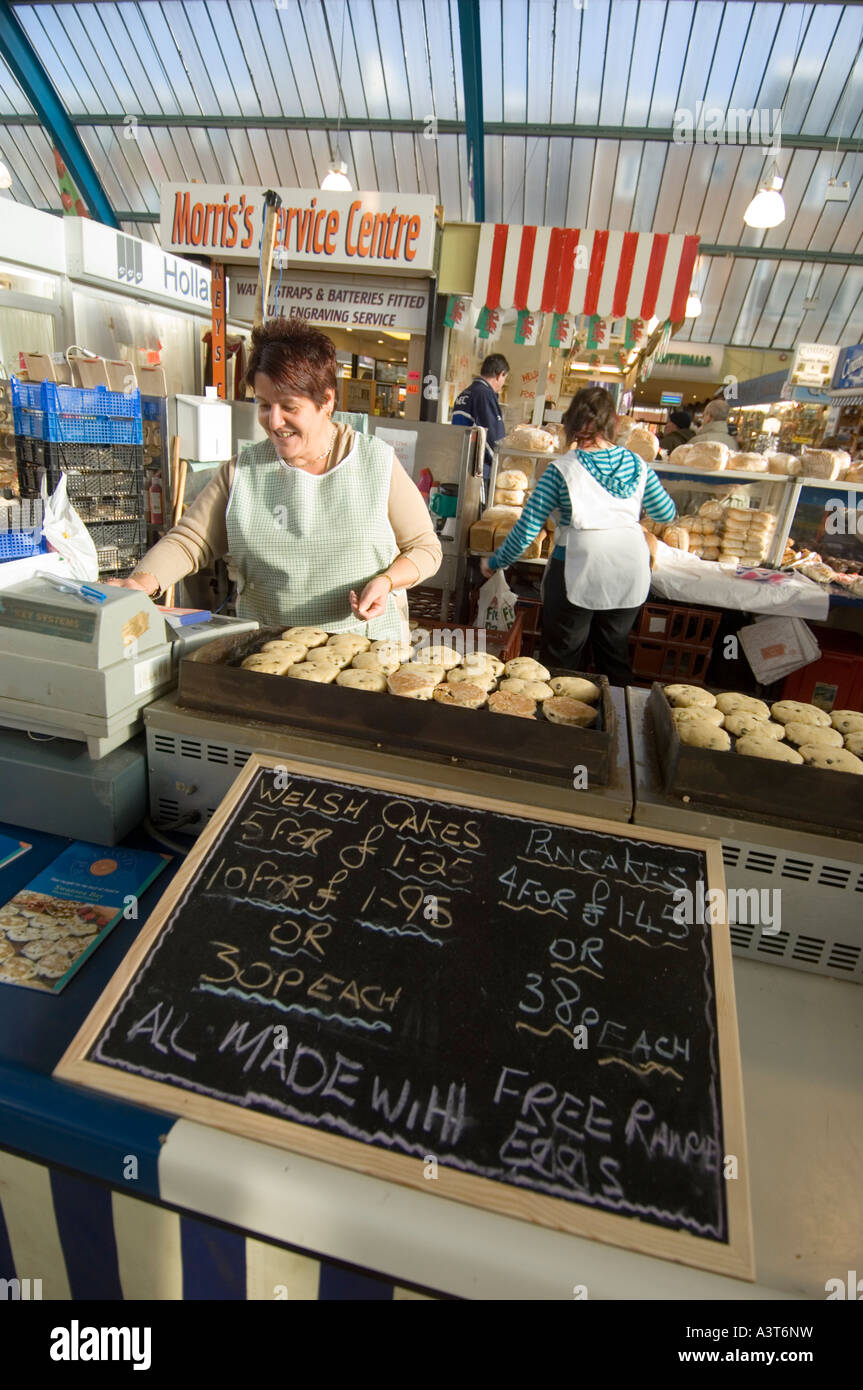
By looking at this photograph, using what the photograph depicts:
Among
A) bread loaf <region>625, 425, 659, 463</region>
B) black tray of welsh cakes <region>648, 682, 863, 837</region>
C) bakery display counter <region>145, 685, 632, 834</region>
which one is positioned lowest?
bakery display counter <region>145, 685, 632, 834</region>

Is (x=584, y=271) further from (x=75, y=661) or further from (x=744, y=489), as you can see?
(x=75, y=661)

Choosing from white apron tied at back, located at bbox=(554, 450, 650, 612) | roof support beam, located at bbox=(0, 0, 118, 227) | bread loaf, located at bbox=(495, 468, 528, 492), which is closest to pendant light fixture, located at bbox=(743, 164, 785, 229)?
bread loaf, located at bbox=(495, 468, 528, 492)

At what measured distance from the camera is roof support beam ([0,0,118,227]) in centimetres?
1224

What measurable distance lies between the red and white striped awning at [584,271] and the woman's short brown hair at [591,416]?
4561 millimetres

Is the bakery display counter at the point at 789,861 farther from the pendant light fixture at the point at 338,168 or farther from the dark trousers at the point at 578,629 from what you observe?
the pendant light fixture at the point at 338,168

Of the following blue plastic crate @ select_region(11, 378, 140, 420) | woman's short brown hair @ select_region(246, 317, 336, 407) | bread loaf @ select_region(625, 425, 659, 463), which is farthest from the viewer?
bread loaf @ select_region(625, 425, 659, 463)

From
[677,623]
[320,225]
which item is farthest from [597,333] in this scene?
[677,623]

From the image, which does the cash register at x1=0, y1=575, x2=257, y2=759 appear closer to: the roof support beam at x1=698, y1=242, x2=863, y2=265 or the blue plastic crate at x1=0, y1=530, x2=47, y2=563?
the blue plastic crate at x1=0, y1=530, x2=47, y2=563

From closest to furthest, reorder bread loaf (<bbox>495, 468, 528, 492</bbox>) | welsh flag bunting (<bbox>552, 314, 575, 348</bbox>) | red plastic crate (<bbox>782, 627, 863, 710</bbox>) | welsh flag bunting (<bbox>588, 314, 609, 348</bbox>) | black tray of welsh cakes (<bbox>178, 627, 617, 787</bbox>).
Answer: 1. black tray of welsh cakes (<bbox>178, 627, 617, 787</bbox>)
2. red plastic crate (<bbox>782, 627, 863, 710</bbox>)
3. bread loaf (<bbox>495, 468, 528, 492</bbox>)
4. welsh flag bunting (<bbox>552, 314, 575, 348</bbox>)
5. welsh flag bunting (<bbox>588, 314, 609, 348</bbox>)

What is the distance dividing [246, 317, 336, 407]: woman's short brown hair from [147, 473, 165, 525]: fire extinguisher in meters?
4.48

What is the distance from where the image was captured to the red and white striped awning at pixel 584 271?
275 inches

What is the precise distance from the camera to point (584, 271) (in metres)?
7.15

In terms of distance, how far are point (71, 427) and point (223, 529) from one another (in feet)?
11.3

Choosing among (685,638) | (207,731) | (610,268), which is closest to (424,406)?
(610,268)
